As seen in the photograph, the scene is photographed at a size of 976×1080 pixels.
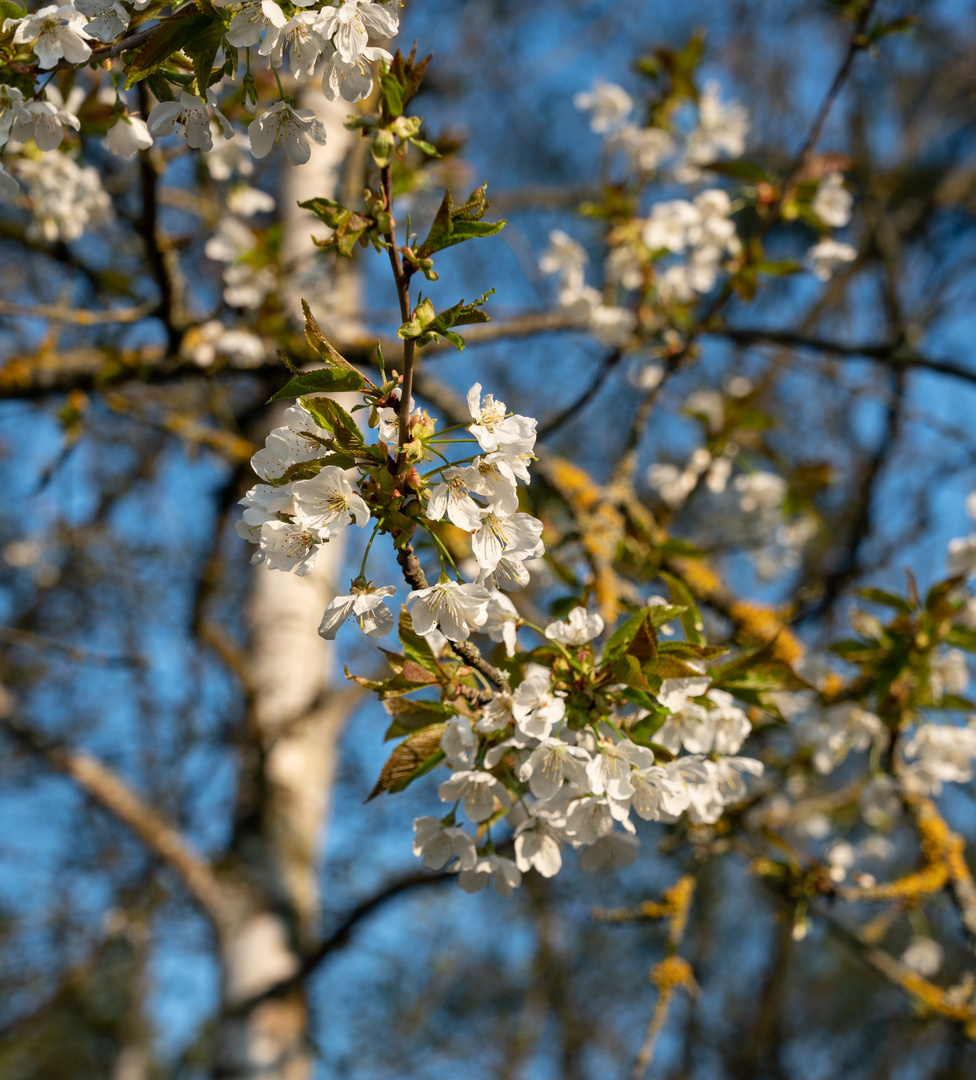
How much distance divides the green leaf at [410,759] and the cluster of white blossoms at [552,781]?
1.1 inches

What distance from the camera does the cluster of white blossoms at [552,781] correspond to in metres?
0.87

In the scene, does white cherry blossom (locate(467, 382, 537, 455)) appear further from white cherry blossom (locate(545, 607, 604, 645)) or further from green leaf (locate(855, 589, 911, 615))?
green leaf (locate(855, 589, 911, 615))

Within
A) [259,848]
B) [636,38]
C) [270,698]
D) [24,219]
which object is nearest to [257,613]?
[270,698]

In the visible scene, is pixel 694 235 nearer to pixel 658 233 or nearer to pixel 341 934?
pixel 658 233

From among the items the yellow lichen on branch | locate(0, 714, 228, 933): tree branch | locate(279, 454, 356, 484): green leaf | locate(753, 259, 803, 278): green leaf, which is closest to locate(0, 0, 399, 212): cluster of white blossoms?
locate(279, 454, 356, 484): green leaf

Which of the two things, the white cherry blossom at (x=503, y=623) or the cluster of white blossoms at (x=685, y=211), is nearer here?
the white cherry blossom at (x=503, y=623)

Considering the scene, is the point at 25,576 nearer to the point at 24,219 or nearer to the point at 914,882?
the point at 24,219

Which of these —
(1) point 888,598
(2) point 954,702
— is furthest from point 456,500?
(2) point 954,702

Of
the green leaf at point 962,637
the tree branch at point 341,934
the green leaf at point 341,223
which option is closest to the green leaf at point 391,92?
Answer: the green leaf at point 341,223

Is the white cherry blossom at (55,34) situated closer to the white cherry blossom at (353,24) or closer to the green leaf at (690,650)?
the white cherry blossom at (353,24)

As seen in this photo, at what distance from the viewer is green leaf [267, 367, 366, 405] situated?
737 millimetres

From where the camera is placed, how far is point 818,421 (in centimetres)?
498

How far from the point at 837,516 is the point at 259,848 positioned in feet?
12.1

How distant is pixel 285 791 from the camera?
270 centimetres
